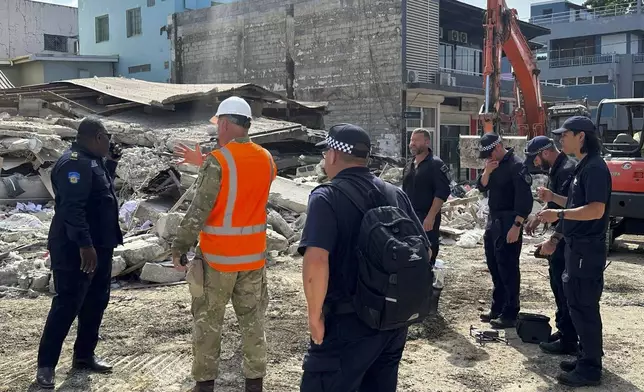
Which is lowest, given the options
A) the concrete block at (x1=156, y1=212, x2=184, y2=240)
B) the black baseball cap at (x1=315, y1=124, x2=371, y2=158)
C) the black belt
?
the concrete block at (x1=156, y1=212, x2=184, y2=240)

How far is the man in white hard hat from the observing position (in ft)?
12.3

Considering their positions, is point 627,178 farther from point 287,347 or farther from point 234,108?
point 234,108

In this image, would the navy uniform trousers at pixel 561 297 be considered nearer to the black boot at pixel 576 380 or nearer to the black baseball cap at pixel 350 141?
the black boot at pixel 576 380

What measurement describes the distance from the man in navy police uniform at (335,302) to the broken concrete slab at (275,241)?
5954 millimetres

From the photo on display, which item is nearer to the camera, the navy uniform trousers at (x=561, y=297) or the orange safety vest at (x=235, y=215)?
the orange safety vest at (x=235, y=215)

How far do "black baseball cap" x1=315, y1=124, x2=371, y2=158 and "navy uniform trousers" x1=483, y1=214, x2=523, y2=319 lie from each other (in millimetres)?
3200

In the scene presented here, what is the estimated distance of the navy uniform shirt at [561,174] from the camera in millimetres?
5240

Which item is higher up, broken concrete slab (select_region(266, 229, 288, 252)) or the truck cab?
the truck cab

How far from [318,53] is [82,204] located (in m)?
17.5

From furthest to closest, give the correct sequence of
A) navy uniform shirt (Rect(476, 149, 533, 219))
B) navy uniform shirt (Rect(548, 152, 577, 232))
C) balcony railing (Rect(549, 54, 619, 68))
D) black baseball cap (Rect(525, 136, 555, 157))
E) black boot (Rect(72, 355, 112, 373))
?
1. balcony railing (Rect(549, 54, 619, 68))
2. navy uniform shirt (Rect(476, 149, 533, 219))
3. black baseball cap (Rect(525, 136, 555, 157))
4. navy uniform shirt (Rect(548, 152, 577, 232))
5. black boot (Rect(72, 355, 112, 373))

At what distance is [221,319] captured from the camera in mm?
3904

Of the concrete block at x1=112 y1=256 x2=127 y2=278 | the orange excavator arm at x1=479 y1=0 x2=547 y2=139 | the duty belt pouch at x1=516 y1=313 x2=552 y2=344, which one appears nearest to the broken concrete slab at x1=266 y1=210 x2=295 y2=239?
the concrete block at x1=112 y1=256 x2=127 y2=278

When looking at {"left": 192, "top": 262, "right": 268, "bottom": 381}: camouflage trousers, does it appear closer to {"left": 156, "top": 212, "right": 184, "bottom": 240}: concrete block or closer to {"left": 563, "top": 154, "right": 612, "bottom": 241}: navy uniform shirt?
{"left": 563, "top": 154, "right": 612, "bottom": 241}: navy uniform shirt

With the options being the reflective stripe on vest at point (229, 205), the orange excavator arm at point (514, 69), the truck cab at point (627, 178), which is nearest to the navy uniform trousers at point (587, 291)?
the reflective stripe on vest at point (229, 205)
